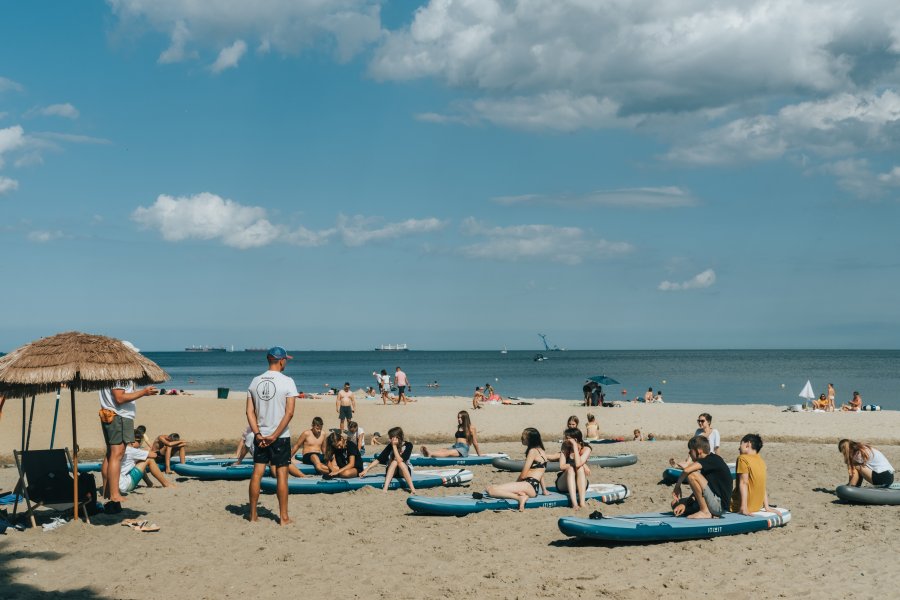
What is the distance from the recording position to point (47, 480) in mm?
9047

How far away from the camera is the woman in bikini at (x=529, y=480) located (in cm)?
1027

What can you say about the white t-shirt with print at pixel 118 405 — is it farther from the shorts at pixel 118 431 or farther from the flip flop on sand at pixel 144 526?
the flip flop on sand at pixel 144 526

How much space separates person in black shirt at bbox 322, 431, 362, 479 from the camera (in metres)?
12.4

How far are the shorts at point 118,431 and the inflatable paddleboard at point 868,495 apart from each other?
29.6 ft

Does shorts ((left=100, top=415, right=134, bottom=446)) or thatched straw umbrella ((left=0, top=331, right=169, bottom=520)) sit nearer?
thatched straw umbrella ((left=0, top=331, right=169, bottom=520))

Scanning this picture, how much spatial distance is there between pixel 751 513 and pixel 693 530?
3.62 ft

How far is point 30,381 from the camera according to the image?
8.25m

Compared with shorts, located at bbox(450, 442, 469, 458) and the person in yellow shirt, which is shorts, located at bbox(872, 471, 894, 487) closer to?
the person in yellow shirt

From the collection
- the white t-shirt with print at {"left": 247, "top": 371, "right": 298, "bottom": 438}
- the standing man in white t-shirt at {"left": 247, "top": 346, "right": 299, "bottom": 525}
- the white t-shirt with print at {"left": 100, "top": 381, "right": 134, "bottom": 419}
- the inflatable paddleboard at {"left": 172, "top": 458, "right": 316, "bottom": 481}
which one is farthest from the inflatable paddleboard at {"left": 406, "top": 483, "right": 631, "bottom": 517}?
the inflatable paddleboard at {"left": 172, "top": 458, "right": 316, "bottom": 481}

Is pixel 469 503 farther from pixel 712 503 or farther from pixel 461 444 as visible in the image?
pixel 461 444

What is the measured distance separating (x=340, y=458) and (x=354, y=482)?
0.65 meters

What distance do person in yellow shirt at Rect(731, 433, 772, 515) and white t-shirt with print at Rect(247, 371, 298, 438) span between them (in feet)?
16.8

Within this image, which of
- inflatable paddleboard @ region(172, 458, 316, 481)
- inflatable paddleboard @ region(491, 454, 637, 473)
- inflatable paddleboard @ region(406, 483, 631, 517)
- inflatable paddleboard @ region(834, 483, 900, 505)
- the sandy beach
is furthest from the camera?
inflatable paddleboard @ region(491, 454, 637, 473)

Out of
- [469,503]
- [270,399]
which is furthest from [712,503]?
[270,399]
